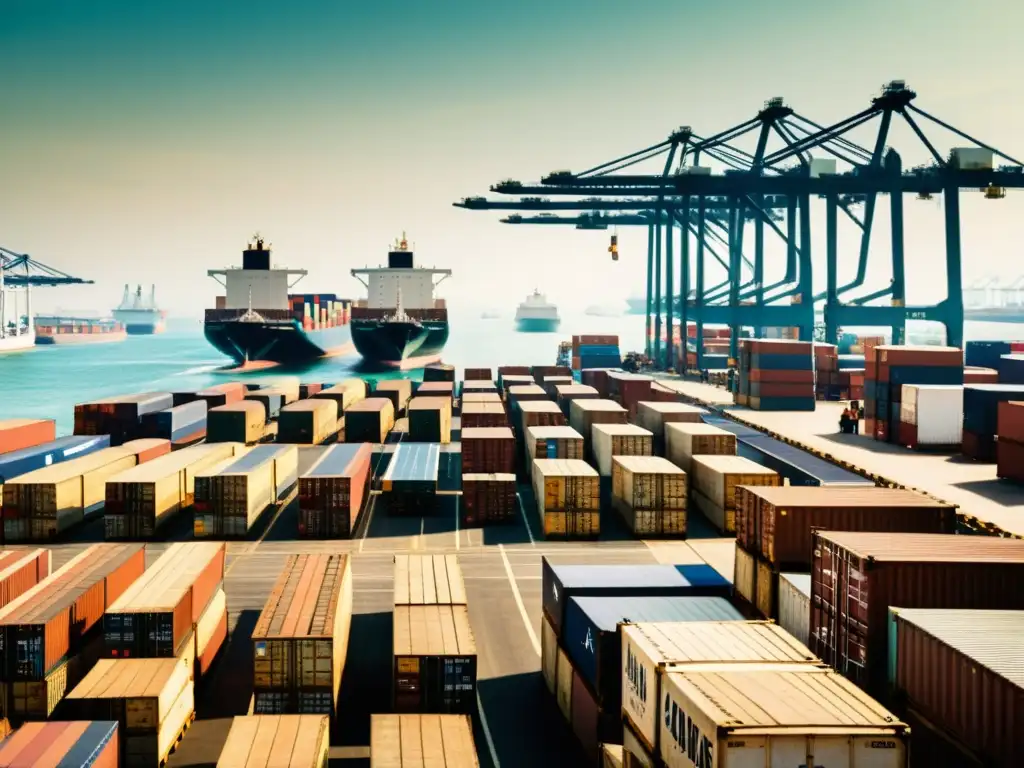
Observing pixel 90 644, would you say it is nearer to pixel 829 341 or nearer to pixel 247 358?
pixel 829 341

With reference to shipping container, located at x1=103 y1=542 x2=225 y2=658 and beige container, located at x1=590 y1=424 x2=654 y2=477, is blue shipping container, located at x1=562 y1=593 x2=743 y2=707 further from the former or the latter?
beige container, located at x1=590 y1=424 x2=654 y2=477

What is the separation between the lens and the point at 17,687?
15.5m

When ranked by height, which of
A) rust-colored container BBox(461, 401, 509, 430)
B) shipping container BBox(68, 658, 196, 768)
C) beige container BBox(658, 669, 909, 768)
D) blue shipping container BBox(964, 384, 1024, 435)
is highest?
blue shipping container BBox(964, 384, 1024, 435)

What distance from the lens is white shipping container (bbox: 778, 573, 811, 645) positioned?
1519cm

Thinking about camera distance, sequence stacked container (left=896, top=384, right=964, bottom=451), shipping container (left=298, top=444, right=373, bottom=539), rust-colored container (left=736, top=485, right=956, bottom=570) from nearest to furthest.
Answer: rust-colored container (left=736, top=485, right=956, bottom=570), shipping container (left=298, top=444, right=373, bottom=539), stacked container (left=896, top=384, right=964, bottom=451)

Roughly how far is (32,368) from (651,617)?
150m

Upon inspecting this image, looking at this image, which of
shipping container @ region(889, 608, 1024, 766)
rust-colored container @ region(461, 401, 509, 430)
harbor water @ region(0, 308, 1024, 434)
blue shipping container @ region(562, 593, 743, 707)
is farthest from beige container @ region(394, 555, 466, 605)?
harbor water @ region(0, 308, 1024, 434)

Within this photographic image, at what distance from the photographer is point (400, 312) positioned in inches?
3888

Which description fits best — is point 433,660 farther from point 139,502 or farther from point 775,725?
point 139,502

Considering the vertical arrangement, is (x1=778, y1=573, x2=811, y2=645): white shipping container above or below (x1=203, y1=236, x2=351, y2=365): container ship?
below

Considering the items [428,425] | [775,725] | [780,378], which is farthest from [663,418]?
[775,725]

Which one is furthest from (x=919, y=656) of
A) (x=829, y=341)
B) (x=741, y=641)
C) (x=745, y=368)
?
(x=829, y=341)

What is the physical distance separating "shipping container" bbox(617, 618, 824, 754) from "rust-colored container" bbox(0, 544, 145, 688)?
10865 millimetres

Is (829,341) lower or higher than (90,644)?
higher
